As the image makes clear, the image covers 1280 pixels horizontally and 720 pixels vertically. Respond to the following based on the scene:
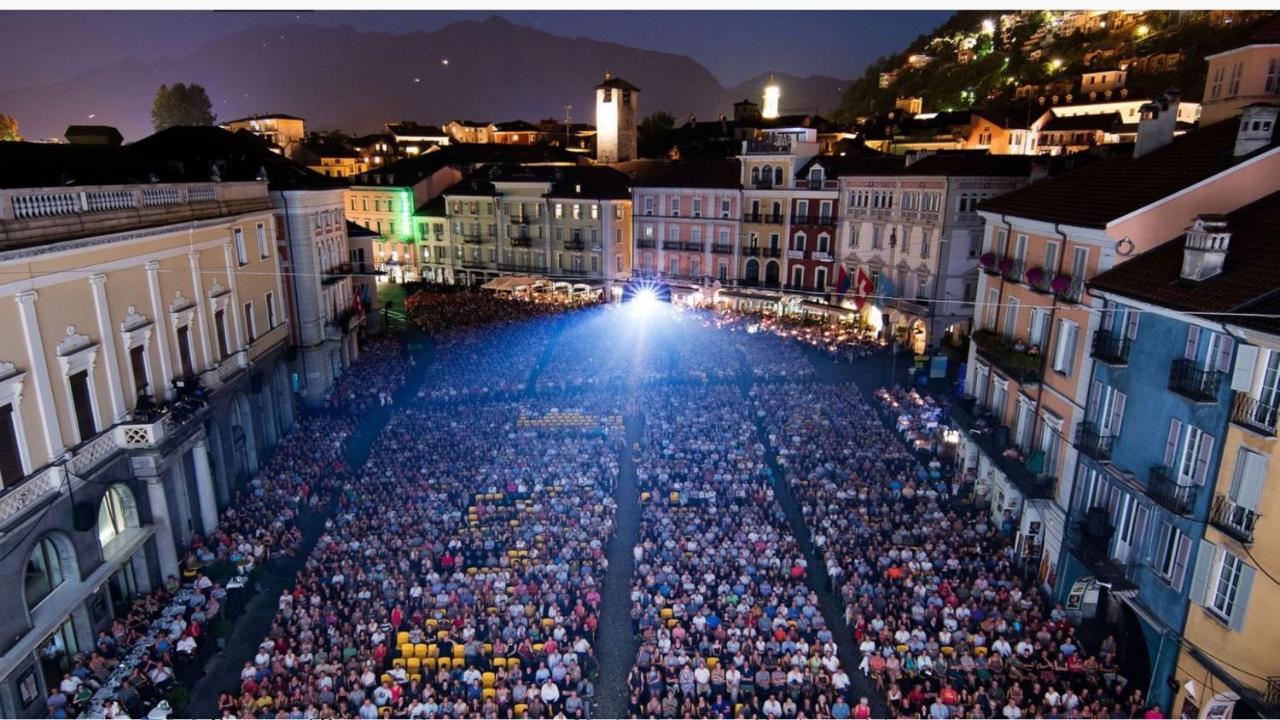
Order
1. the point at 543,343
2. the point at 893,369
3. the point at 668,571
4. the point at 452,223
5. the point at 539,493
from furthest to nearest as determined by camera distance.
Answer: the point at 452,223 < the point at 543,343 < the point at 893,369 < the point at 539,493 < the point at 668,571

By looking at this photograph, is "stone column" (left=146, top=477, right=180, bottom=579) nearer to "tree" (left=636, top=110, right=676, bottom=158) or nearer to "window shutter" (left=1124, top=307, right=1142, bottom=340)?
"window shutter" (left=1124, top=307, right=1142, bottom=340)

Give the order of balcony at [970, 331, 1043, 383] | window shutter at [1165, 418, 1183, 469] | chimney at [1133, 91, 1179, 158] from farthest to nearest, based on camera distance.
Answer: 1. chimney at [1133, 91, 1179, 158]
2. balcony at [970, 331, 1043, 383]
3. window shutter at [1165, 418, 1183, 469]

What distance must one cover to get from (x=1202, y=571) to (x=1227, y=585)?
0.46m

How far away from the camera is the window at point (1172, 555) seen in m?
15.6

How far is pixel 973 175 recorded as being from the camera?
134 feet

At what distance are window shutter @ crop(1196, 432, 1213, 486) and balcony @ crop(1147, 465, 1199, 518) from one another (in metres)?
0.30

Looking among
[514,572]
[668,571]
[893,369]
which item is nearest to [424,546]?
[514,572]

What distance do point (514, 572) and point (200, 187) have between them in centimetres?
1767

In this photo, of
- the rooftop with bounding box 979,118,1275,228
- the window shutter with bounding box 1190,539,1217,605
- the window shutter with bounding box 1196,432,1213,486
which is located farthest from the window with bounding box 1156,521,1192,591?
the rooftop with bounding box 979,118,1275,228

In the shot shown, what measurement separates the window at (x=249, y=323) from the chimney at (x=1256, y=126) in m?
32.9

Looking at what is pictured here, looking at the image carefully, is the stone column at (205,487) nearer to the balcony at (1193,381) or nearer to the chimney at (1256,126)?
the balcony at (1193,381)

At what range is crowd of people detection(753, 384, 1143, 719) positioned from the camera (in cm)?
1661

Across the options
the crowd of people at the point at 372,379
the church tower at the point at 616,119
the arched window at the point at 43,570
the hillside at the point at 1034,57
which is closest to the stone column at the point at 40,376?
the arched window at the point at 43,570

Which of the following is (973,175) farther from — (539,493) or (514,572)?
(514,572)
